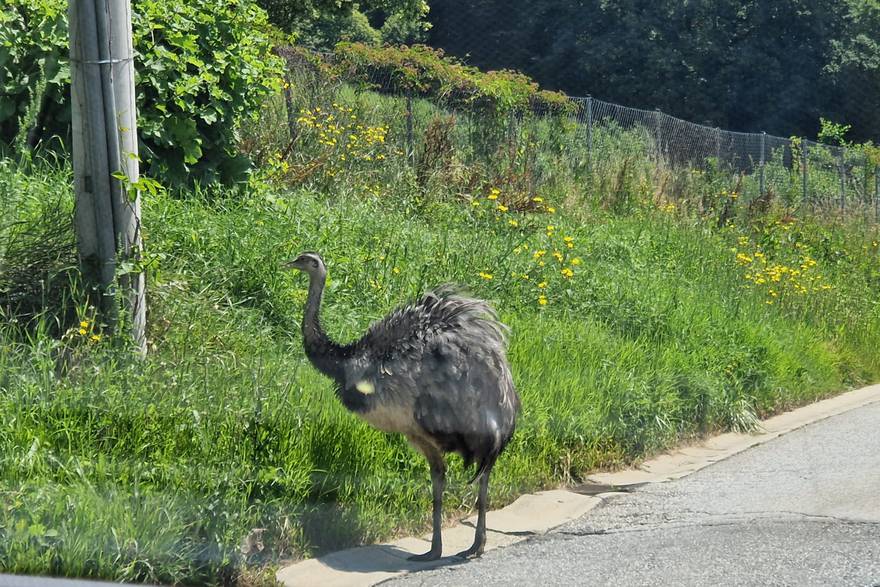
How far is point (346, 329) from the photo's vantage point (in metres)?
8.93

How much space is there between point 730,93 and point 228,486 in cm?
3274

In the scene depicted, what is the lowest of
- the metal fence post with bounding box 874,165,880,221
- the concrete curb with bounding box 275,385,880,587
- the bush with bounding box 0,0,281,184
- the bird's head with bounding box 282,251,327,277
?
the concrete curb with bounding box 275,385,880,587

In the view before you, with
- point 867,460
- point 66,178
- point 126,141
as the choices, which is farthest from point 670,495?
point 66,178

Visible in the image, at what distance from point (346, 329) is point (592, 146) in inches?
388

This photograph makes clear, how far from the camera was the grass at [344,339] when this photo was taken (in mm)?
6016

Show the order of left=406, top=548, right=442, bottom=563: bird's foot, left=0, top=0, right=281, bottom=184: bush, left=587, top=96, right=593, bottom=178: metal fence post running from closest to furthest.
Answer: left=406, top=548, right=442, bottom=563: bird's foot
left=0, top=0, right=281, bottom=184: bush
left=587, top=96, right=593, bottom=178: metal fence post

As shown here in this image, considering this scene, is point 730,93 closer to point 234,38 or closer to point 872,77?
point 872,77

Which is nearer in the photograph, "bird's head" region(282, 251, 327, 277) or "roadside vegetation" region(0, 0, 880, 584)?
"roadside vegetation" region(0, 0, 880, 584)

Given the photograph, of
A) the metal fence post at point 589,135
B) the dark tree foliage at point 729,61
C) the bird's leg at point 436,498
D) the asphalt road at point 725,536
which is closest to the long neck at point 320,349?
the bird's leg at point 436,498

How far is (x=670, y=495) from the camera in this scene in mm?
7926

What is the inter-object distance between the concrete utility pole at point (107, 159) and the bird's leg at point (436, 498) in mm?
2051

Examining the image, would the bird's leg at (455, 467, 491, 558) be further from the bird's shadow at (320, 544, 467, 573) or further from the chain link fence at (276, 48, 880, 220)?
the chain link fence at (276, 48, 880, 220)

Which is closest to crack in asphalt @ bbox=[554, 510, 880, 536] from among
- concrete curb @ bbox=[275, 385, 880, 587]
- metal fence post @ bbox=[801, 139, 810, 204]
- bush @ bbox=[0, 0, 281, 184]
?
concrete curb @ bbox=[275, 385, 880, 587]

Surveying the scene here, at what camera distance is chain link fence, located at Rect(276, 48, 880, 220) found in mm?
14586
